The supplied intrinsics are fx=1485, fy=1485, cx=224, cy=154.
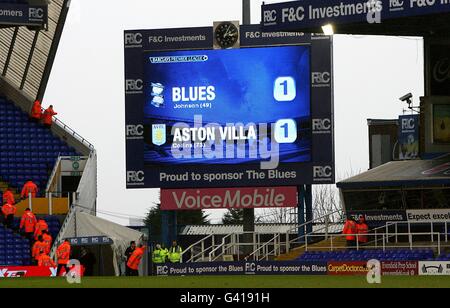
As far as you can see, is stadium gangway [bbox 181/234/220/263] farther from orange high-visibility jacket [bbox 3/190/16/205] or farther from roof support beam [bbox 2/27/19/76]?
roof support beam [bbox 2/27/19/76]

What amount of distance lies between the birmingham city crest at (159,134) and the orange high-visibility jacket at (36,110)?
10.2 meters

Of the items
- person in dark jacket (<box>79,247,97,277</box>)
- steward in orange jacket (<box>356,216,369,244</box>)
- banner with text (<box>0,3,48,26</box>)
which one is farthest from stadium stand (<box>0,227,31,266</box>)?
steward in orange jacket (<box>356,216,369,244</box>)

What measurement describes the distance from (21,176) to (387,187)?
1434cm

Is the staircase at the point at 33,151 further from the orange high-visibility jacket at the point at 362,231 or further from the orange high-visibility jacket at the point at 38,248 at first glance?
the orange high-visibility jacket at the point at 362,231

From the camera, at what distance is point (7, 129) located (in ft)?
177

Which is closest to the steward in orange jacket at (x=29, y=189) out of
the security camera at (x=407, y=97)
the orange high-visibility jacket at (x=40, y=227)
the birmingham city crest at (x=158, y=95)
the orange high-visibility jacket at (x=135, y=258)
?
the orange high-visibility jacket at (x=40, y=227)

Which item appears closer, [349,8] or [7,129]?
[349,8]

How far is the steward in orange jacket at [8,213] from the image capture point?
48000 mm

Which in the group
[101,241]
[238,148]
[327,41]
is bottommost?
[101,241]

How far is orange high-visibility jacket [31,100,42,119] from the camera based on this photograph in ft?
179

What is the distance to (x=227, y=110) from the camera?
45094 mm

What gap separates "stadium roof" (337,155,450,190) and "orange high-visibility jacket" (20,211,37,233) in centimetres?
992
